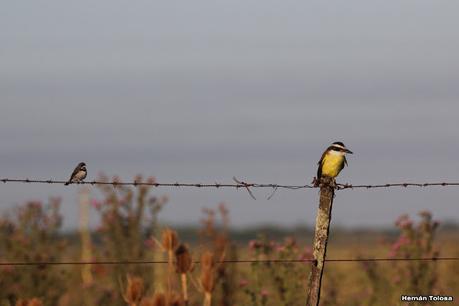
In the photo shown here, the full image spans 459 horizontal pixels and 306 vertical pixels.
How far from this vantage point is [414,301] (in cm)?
1472

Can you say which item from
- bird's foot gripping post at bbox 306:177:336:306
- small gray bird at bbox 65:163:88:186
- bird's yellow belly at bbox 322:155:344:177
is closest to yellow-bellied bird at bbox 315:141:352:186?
bird's yellow belly at bbox 322:155:344:177

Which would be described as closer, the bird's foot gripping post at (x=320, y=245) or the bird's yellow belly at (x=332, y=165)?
the bird's foot gripping post at (x=320, y=245)

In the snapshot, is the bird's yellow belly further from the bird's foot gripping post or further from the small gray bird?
the small gray bird

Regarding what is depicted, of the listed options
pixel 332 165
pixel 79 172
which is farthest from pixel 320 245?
pixel 79 172

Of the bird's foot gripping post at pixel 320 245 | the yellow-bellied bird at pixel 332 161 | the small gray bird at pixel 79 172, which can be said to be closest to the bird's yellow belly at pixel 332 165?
the yellow-bellied bird at pixel 332 161

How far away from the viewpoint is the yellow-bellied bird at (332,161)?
12156 mm

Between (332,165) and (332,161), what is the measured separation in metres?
0.07

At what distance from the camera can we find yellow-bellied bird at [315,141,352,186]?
12.2m

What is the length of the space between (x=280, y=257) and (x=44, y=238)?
768 centimetres

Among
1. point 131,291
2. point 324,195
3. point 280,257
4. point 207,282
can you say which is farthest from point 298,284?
point 324,195

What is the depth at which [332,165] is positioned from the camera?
1227cm

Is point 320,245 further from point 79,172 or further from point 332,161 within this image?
point 79,172

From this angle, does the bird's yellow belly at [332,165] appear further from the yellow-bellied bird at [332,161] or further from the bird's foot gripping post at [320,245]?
the bird's foot gripping post at [320,245]

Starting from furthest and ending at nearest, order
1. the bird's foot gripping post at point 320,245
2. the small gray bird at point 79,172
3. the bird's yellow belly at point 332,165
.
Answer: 1. the small gray bird at point 79,172
2. the bird's yellow belly at point 332,165
3. the bird's foot gripping post at point 320,245
